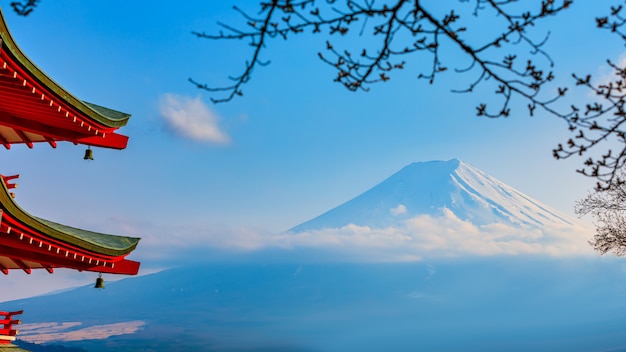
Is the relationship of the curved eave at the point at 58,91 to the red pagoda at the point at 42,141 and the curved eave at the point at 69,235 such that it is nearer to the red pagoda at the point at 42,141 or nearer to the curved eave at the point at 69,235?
the red pagoda at the point at 42,141

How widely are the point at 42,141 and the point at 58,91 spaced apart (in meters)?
2.08

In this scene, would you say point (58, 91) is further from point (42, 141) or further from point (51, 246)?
point (51, 246)

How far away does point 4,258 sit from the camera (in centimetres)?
1065

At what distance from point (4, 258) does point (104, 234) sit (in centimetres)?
201

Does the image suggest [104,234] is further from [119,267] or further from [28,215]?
[28,215]

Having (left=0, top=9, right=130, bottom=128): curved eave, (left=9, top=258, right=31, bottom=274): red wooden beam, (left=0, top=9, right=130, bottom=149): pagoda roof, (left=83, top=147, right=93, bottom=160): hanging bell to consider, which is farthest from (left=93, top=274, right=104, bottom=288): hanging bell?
(left=0, top=9, right=130, bottom=128): curved eave

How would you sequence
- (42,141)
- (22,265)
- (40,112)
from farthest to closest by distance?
(42,141)
(22,265)
(40,112)

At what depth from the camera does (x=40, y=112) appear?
10336 millimetres

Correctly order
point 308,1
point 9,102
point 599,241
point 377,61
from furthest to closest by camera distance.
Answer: point 599,241 < point 9,102 < point 377,61 < point 308,1

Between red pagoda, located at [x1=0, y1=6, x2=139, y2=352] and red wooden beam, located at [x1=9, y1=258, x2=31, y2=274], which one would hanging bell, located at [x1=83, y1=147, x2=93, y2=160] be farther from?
red wooden beam, located at [x1=9, y1=258, x2=31, y2=274]

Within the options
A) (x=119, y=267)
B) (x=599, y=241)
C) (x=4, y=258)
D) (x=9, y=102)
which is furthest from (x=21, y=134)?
(x=599, y=241)

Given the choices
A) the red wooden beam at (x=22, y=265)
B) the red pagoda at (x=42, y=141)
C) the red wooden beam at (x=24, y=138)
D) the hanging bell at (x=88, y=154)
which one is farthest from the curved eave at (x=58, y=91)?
the red wooden beam at (x=22, y=265)

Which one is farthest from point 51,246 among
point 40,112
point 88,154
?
point 88,154

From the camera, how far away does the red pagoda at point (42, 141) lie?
8883 millimetres
